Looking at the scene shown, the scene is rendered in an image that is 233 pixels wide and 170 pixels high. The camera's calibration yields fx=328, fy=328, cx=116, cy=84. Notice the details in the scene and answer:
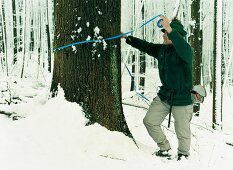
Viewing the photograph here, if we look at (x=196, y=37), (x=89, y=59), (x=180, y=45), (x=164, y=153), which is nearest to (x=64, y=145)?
(x=89, y=59)

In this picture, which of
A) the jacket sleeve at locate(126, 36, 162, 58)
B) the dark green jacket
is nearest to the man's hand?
the dark green jacket

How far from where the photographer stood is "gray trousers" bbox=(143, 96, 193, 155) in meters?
4.20

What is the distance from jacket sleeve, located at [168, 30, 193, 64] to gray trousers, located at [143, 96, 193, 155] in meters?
Result: 0.69

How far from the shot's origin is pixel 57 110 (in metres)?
3.93

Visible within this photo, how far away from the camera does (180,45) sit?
3.86 meters

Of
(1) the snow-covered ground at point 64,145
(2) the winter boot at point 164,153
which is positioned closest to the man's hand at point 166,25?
(1) the snow-covered ground at point 64,145

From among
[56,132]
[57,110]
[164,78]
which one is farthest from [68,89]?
[164,78]

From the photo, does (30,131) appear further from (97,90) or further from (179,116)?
(179,116)

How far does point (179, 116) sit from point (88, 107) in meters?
1.18

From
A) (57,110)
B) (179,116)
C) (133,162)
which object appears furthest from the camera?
(179,116)

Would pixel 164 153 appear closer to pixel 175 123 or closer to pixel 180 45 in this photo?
pixel 175 123

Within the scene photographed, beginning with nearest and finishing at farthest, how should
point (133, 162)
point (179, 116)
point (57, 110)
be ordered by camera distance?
point (133, 162), point (57, 110), point (179, 116)

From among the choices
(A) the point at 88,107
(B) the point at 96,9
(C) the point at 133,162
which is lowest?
(C) the point at 133,162

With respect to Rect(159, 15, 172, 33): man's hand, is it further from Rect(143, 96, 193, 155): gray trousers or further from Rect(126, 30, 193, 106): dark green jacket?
Rect(143, 96, 193, 155): gray trousers
